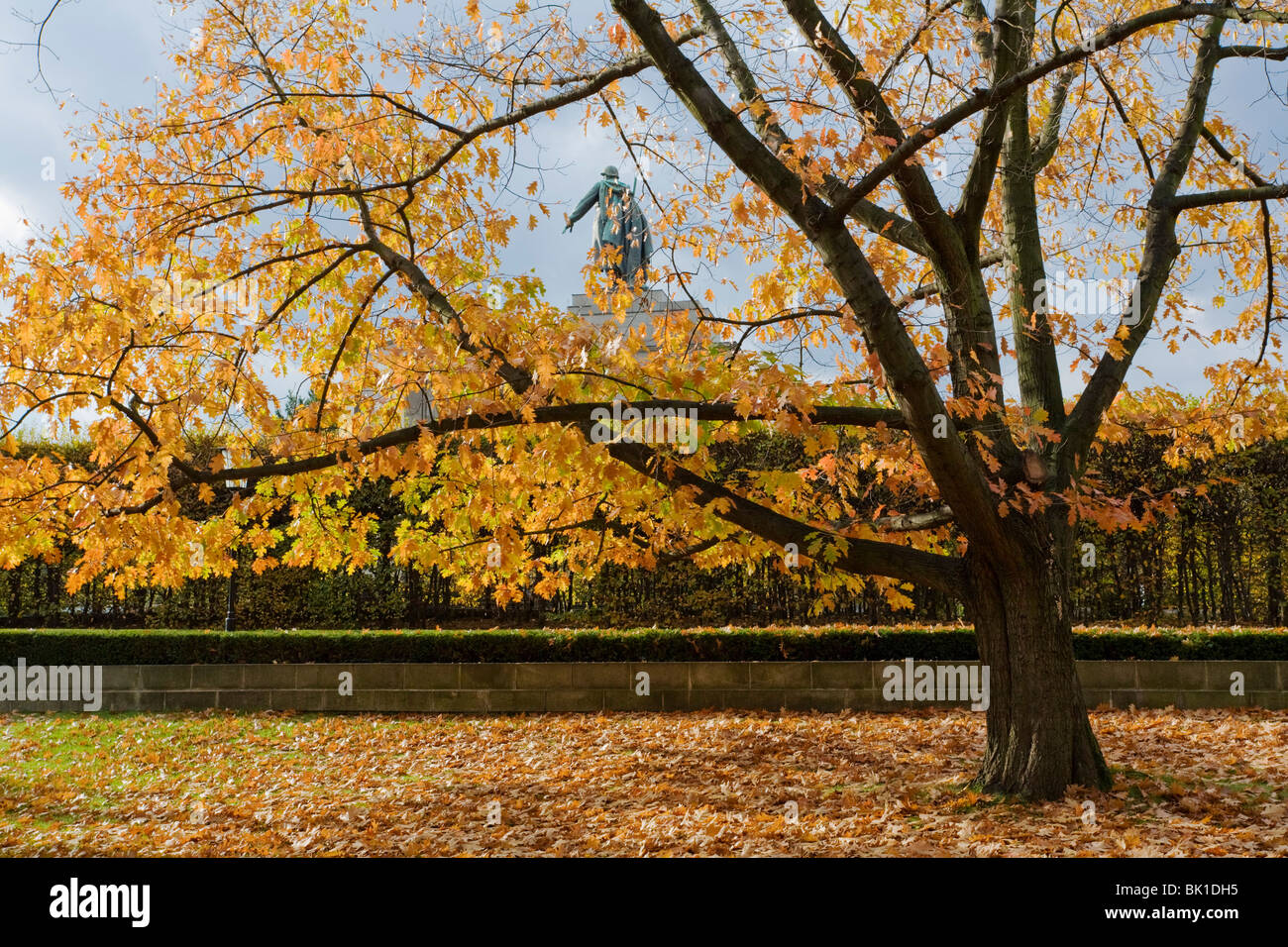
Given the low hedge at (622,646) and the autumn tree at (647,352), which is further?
the low hedge at (622,646)

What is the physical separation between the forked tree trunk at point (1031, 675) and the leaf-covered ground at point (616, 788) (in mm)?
213

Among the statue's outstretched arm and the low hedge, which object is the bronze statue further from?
the low hedge

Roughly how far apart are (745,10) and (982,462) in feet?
11.6

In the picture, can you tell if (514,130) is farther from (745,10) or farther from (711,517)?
(711,517)

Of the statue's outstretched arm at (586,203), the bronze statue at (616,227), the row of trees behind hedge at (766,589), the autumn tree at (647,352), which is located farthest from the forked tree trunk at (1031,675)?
the statue's outstretched arm at (586,203)

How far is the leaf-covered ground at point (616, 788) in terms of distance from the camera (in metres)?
5.25

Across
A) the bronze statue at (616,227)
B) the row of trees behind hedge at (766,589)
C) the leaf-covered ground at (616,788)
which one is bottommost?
the leaf-covered ground at (616,788)

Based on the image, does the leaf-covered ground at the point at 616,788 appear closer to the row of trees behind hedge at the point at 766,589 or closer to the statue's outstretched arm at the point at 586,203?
the row of trees behind hedge at the point at 766,589

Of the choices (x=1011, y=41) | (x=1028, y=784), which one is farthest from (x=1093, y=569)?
(x=1011, y=41)

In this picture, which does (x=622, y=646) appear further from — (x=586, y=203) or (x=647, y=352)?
(x=586, y=203)

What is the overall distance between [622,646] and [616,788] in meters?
3.51

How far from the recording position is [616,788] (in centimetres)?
666

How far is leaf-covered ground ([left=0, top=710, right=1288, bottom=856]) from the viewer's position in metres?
5.25
